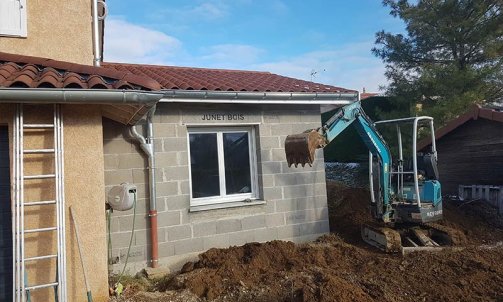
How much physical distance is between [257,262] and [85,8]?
15.4 feet

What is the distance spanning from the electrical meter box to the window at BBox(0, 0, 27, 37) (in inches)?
101

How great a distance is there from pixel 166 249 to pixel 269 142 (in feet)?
8.86

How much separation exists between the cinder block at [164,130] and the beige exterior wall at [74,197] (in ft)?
5.35

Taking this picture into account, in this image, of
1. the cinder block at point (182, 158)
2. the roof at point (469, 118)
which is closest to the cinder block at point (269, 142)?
the cinder block at point (182, 158)

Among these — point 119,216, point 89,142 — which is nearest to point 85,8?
point 89,142

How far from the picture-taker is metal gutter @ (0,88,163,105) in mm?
4512

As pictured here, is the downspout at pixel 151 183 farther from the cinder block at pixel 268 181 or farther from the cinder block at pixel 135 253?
the cinder block at pixel 268 181

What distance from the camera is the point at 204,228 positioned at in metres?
7.43

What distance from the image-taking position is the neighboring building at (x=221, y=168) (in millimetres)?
6934

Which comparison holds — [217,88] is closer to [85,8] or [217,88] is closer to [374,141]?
[85,8]

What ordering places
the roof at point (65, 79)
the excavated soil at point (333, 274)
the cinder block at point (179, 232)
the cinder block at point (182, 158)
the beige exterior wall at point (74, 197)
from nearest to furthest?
the roof at point (65, 79) → the beige exterior wall at point (74, 197) → the excavated soil at point (333, 274) → the cinder block at point (179, 232) → the cinder block at point (182, 158)

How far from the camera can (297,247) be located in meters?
7.63

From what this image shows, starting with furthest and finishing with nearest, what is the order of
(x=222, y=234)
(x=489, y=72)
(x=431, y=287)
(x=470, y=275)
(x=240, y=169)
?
(x=489, y=72) → (x=240, y=169) → (x=222, y=234) → (x=470, y=275) → (x=431, y=287)

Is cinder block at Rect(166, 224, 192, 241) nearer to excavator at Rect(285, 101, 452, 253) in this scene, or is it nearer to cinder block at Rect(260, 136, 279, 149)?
cinder block at Rect(260, 136, 279, 149)
